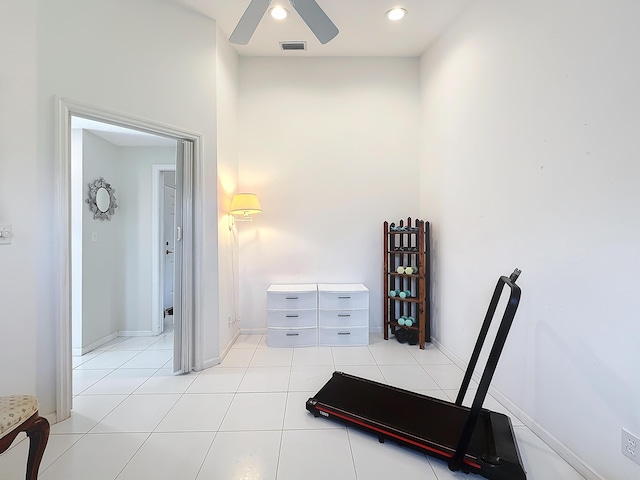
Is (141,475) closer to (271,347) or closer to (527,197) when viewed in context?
(271,347)

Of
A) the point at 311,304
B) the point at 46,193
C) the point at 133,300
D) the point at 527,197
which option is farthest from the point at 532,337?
the point at 133,300

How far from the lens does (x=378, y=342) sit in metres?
3.42

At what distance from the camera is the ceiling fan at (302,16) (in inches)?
66.0

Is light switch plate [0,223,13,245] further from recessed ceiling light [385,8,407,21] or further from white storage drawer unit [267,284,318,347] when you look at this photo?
recessed ceiling light [385,8,407,21]

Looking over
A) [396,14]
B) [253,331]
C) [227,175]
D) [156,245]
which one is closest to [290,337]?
[253,331]

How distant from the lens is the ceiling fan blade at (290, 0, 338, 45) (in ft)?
5.48

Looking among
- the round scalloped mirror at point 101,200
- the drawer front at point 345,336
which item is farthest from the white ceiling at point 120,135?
the drawer front at point 345,336

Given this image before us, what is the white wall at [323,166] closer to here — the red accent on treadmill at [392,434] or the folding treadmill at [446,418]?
the folding treadmill at [446,418]

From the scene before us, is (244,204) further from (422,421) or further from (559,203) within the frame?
(559,203)

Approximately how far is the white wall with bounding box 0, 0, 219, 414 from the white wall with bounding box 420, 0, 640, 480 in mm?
2752

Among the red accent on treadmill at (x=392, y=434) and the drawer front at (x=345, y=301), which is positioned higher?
the drawer front at (x=345, y=301)

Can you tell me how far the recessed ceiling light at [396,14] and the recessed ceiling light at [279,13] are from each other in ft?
3.26

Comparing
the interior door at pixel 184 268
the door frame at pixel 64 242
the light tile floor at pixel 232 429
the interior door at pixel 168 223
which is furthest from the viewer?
the interior door at pixel 168 223

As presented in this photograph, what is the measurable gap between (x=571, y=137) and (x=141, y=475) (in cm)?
299
